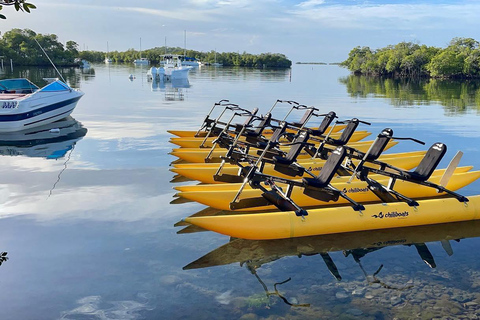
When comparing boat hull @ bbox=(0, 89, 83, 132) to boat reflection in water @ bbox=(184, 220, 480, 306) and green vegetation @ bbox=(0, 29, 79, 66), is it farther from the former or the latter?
green vegetation @ bbox=(0, 29, 79, 66)

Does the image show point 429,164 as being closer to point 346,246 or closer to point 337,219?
point 337,219

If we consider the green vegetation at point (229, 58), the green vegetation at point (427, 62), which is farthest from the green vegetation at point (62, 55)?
the green vegetation at point (427, 62)

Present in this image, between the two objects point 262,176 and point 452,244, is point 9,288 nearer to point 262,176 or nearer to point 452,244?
point 262,176

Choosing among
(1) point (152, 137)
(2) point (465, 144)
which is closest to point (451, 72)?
(2) point (465, 144)

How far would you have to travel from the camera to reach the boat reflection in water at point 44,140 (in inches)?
510

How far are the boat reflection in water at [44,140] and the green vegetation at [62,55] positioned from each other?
196 ft

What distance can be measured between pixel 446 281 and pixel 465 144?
10.7 metres

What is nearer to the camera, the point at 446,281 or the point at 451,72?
the point at 446,281

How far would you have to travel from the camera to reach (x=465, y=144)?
48.8 feet

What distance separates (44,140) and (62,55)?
103 metres

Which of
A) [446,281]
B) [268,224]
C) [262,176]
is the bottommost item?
[446,281]

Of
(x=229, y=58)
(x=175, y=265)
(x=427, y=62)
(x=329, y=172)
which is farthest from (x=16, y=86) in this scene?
(x=229, y=58)

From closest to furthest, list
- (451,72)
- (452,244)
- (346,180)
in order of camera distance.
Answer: (452,244)
(346,180)
(451,72)

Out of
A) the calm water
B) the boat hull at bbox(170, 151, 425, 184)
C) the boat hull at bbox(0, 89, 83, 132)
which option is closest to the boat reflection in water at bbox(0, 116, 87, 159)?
the boat hull at bbox(0, 89, 83, 132)
